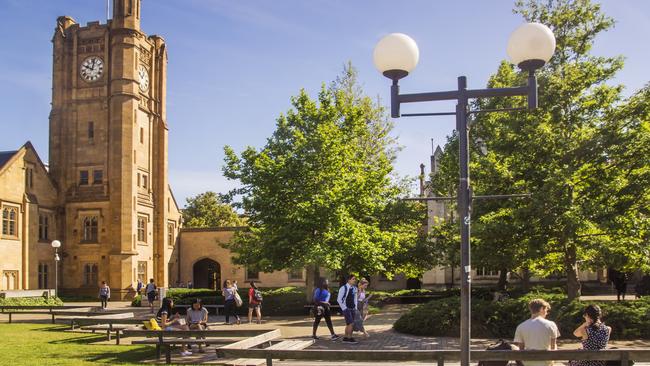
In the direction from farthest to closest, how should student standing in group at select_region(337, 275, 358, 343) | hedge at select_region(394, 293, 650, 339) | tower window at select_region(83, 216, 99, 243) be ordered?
1. tower window at select_region(83, 216, 99, 243)
2. hedge at select_region(394, 293, 650, 339)
3. student standing in group at select_region(337, 275, 358, 343)

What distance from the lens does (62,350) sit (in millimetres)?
16734

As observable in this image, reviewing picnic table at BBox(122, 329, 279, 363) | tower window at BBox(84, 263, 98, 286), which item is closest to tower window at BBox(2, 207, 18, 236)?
tower window at BBox(84, 263, 98, 286)

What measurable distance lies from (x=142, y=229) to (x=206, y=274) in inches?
464

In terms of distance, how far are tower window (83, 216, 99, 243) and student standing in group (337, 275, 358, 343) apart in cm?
3461

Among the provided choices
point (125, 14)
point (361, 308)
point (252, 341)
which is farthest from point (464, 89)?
point (125, 14)

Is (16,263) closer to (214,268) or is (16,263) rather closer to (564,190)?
(214,268)

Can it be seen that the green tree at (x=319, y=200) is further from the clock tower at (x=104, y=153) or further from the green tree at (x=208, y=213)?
the green tree at (x=208, y=213)

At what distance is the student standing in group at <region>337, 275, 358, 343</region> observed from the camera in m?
18.0

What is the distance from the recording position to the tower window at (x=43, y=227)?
46594mm

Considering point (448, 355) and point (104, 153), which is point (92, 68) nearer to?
point (104, 153)

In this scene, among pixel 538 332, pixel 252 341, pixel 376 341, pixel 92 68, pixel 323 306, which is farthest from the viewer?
pixel 92 68

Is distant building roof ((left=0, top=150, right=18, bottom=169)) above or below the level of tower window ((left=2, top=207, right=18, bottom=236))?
above

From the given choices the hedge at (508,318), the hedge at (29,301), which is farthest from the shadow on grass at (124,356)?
the hedge at (29,301)

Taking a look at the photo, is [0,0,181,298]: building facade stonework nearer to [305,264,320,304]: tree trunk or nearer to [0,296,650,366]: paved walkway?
[305,264,320,304]: tree trunk
